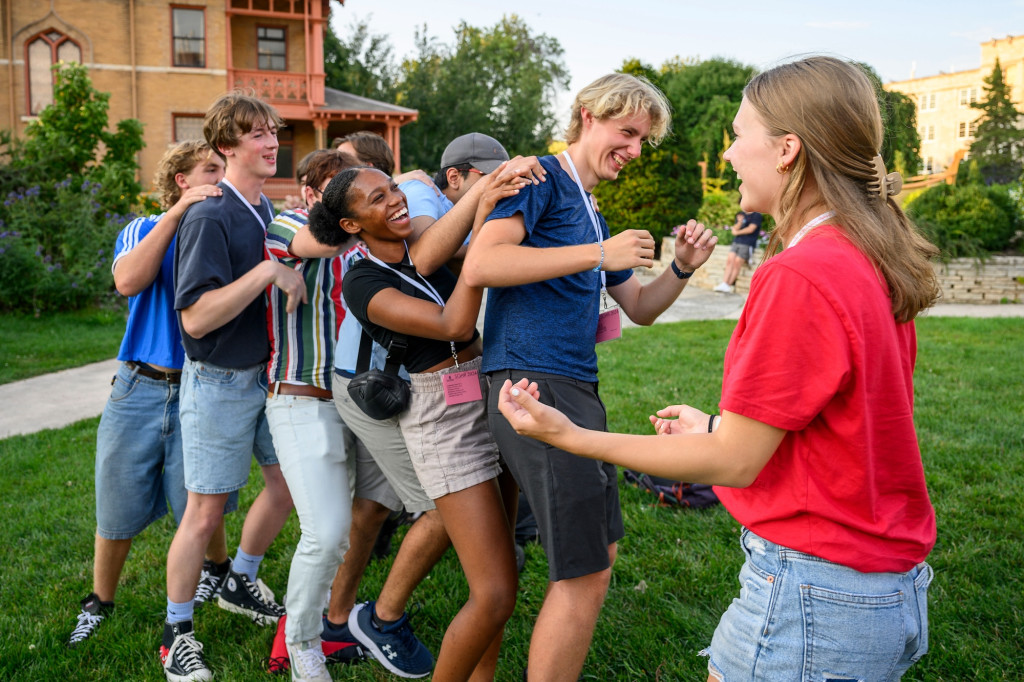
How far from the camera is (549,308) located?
101 inches

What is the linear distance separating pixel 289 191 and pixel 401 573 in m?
22.9

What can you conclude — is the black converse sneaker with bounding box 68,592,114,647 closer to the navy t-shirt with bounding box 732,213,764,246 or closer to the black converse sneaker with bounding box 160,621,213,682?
the black converse sneaker with bounding box 160,621,213,682

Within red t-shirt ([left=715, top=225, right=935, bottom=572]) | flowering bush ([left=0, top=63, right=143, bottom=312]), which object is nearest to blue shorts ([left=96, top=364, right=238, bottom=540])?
red t-shirt ([left=715, top=225, right=935, bottom=572])

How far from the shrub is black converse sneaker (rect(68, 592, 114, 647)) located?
1394 cm

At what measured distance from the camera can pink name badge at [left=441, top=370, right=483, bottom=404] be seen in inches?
107

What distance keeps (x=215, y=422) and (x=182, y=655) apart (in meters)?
0.97

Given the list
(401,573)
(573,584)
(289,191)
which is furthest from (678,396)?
(289,191)

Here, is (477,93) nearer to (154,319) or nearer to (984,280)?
(984,280)

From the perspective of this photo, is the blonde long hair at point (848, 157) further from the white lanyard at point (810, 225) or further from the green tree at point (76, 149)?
the green tree at point (76, 149)

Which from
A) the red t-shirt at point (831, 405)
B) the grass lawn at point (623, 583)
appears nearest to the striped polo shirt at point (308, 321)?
the grass lawn at point (623, 583)

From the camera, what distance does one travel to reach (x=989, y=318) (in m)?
11.4

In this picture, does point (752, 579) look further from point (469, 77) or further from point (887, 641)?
point (469, 77)

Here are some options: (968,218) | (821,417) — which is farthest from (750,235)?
(821,417)

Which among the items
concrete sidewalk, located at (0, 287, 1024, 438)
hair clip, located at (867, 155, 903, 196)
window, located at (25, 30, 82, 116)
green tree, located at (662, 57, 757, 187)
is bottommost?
concrete sidewalk, located at (0, 287, 1024, 438)
